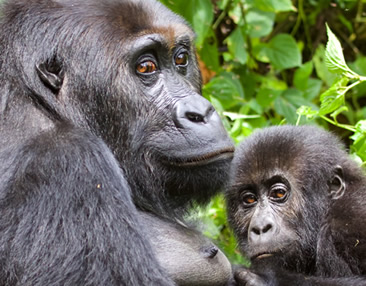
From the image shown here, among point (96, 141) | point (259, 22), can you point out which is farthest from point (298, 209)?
point (259, 22)

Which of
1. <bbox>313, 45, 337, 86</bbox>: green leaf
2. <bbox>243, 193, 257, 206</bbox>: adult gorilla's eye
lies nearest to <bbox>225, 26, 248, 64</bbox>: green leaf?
<bbox>313, 45, 337, 86</bbox>: green leaf

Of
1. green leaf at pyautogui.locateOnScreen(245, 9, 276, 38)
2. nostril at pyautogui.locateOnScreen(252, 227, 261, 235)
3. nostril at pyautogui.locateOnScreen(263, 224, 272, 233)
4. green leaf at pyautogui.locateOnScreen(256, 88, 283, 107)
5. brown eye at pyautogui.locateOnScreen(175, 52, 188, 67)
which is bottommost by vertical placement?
green leaf at pyautogui.locateOnScreen(256, 88, 283, 107)

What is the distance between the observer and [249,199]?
340 centimetres

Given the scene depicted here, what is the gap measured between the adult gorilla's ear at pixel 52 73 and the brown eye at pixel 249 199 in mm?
1247

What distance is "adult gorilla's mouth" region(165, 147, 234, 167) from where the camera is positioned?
2.61 meters

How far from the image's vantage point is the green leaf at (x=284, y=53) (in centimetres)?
513

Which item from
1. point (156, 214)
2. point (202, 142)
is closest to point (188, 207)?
point (156, 214)

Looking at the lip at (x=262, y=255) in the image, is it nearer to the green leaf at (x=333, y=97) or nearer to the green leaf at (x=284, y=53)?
the green leaf at (x=333, y=97)

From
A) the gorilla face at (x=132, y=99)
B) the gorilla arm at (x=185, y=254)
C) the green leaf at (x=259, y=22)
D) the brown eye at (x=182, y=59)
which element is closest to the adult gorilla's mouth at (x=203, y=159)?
the gorilla face at (x=132, y=99)

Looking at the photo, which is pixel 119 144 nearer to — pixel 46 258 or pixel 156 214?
pixel 156 214

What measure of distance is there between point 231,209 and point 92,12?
1.37 m

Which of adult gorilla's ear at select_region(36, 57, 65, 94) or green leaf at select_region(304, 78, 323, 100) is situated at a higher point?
adult gorilla's ear at select_region(36, 57, 65, 94)

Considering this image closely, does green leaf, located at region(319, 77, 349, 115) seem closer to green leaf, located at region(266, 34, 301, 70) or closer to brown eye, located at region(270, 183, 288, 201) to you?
brown eye, located at region(270, 183, 288, 201)

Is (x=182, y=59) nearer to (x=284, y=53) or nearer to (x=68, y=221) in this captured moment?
(x=68, y=221)
